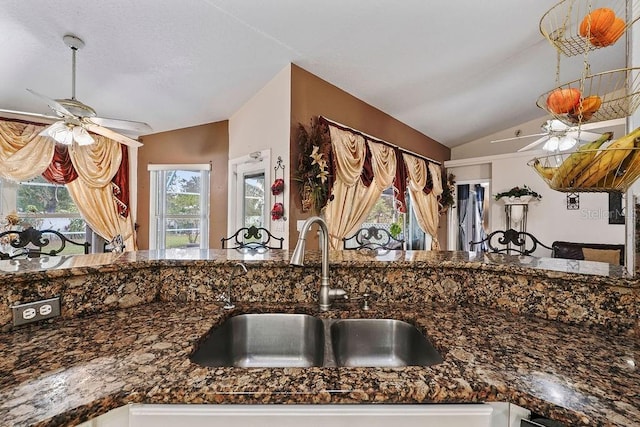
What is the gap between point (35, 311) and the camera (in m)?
0.97

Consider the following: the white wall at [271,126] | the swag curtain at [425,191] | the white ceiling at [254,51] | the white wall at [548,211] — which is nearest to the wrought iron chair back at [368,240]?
the white wall at [271,126]

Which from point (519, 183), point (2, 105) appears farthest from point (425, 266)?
point (519, 183)

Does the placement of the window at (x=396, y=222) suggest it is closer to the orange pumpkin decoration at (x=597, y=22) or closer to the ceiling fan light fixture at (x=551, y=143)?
the ceiling fan light fixture at (x=551, y=143)

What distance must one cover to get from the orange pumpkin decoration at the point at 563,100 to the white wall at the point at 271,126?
2398mm

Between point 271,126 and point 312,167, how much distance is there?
733 mm

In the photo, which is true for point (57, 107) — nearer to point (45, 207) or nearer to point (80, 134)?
point (80, 134)

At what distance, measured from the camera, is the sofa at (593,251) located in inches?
159

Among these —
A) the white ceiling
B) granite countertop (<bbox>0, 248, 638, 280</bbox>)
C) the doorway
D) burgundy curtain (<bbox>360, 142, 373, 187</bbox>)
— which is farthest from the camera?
the doorway

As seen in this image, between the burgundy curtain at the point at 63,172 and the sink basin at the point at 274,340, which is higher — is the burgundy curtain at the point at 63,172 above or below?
above

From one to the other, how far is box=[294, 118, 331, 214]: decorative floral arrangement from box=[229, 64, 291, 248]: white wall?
142 mm

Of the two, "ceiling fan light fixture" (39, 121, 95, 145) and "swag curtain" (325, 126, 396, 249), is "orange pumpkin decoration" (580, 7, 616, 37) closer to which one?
"swag curtain" (325, 126, 396, 249)

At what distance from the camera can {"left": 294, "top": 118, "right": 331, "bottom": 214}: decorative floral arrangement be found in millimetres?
3029

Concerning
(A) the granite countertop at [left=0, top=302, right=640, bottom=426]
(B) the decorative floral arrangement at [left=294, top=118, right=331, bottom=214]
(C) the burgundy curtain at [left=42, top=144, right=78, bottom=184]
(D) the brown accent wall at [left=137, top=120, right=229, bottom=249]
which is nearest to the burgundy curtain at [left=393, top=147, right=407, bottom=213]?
(B) the decorative floral arrangement at [left=294, top=118, right=331, bottom=214]

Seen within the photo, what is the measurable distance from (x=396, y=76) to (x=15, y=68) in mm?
3530
